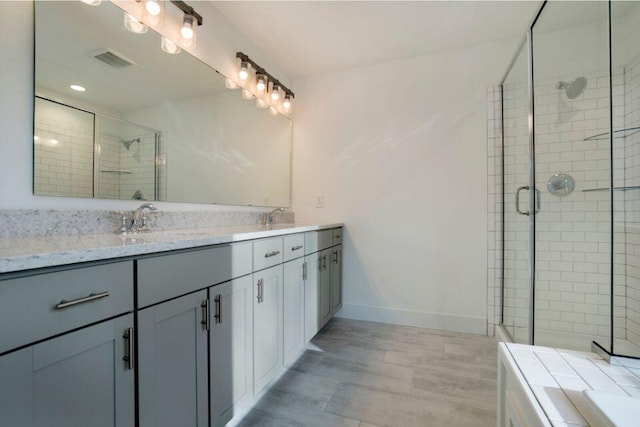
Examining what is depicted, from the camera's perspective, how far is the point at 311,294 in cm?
202

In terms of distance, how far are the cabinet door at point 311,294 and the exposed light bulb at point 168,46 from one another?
1475 millimetres

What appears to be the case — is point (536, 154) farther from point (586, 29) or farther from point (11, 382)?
point (11, 382)

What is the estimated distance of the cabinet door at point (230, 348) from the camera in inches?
44.8

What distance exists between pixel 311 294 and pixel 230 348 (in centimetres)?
87

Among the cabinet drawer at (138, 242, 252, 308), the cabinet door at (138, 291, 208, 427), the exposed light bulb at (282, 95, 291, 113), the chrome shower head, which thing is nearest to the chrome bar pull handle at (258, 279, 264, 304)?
the cabinet drawer at (138, 242, 252, 308)

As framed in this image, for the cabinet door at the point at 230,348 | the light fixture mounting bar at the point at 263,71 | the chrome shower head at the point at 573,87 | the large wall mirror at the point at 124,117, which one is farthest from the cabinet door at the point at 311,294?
the chrome shower head at the point at 573,87

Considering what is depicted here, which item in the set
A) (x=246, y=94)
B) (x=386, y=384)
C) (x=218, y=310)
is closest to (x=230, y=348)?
(x=218, y=310)

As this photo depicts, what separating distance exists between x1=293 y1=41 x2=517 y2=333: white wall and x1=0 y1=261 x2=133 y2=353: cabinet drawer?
2061 mm

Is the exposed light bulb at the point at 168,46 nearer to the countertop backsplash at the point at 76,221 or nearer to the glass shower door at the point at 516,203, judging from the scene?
the countertop backsplash at the point at 76,221

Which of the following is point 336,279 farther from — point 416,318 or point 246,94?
point 246,94

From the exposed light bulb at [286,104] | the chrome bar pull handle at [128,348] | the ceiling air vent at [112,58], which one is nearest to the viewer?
the chrome bar pull handle at [128,348]

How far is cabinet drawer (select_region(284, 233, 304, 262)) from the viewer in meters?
1.69

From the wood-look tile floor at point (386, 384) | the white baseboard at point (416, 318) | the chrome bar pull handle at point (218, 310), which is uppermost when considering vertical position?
the chrome bar pull handle at point (218, 310)

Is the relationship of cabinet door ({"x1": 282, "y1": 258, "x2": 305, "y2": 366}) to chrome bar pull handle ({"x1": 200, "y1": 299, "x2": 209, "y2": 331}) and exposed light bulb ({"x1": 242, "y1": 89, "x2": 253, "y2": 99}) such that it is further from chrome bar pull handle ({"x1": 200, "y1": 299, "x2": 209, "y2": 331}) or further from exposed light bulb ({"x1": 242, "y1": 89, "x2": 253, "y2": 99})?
exposed light bulb ({"x1": 242, "y1": 89, "x2": 253, "y2": 99})
